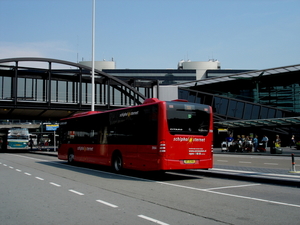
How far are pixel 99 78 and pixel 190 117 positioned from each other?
35.7 metres

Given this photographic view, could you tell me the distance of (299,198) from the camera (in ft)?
28.6

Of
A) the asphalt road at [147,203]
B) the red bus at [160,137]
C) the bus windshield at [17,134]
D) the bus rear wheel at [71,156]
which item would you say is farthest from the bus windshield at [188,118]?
the bus windshield at [17,134]

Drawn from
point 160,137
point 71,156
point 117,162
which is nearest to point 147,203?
point 160,137

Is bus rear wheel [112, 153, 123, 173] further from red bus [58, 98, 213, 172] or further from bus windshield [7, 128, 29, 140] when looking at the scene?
bus windshield [7, 128, 29, 140]

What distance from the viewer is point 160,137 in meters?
12.6

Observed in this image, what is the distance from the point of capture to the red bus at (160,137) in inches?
499

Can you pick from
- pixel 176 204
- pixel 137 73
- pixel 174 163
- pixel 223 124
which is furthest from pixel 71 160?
pixel 137 73

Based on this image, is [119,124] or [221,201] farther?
[119,124]

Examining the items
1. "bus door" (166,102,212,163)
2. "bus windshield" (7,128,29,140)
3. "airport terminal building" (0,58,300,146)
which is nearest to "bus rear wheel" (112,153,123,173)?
"bus door" (166,102,212,163)

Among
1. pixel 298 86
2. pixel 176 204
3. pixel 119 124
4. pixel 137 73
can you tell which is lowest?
pixel 176 204

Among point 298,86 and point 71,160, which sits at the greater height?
point 298,86

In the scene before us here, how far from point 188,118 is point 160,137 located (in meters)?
1.52

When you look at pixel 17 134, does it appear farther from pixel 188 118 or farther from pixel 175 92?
pixel 188 118

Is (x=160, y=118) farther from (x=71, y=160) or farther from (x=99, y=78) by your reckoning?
(x=99, y=78)
